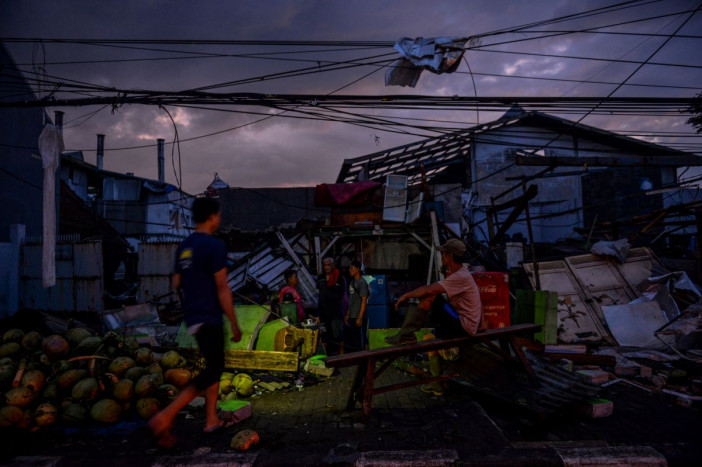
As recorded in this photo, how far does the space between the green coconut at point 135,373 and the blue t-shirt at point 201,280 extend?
1.82 meters

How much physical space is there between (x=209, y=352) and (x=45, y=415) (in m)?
2.19

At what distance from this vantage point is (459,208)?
49.2 feet

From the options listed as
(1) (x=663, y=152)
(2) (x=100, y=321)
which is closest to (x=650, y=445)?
(2) (x=100, y=321)

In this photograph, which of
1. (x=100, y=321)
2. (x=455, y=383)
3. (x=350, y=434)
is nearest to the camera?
(x=350, y=434)

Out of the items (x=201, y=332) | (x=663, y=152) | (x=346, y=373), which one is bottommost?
(x=346, y=373)

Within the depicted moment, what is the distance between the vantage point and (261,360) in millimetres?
5988

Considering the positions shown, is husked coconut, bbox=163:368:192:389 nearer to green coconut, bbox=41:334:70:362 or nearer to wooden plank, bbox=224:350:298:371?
wooden plank, bbox=224:350:298:371

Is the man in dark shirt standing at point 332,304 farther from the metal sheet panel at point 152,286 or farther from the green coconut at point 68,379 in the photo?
the metal sheet panel at point 152,286

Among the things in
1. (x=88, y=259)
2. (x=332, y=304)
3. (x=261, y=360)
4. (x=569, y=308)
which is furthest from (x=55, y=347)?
(x=569, y=308)

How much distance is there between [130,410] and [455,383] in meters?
4.00

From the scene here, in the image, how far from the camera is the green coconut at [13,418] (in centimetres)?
386

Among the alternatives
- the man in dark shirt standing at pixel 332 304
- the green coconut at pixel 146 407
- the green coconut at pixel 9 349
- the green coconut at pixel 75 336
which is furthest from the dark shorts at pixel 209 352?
the man in dark shirt standing at pixel 332 304

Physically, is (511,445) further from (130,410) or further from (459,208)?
(459,208)

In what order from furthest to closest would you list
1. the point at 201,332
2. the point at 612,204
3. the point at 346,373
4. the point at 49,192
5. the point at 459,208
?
the point at 612,204, the point at 459,208, the point at 49,192, the point at 346,373, the point at 201,332
